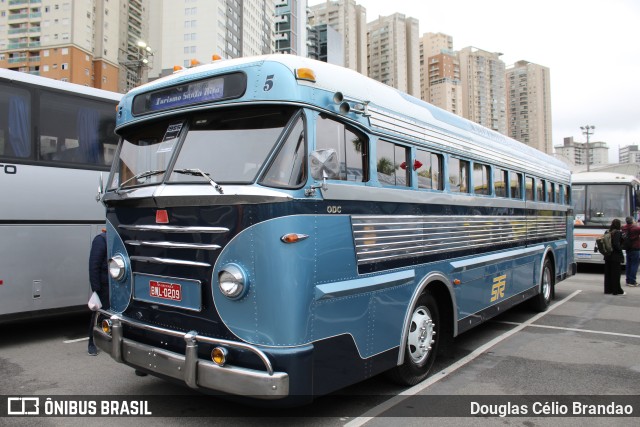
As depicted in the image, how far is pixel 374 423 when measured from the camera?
4.20 metres

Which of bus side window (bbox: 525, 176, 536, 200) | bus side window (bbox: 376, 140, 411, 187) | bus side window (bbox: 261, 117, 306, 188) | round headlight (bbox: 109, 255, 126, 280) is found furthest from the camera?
bus side window (bbox: 525, 176, 536, 200)

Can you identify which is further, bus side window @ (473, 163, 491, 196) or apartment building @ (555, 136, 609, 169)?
apartment building @ (555, 136, 609, 169)

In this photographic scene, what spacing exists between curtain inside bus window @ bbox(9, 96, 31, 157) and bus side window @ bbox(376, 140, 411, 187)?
5212 mm

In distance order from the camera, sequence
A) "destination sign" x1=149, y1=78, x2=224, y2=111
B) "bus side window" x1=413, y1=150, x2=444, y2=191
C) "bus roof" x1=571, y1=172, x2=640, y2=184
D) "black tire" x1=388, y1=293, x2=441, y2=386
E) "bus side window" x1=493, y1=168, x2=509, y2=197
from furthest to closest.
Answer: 1. "bus roof" x1=571, y1=172, x2=640, y2=184
2. "bus side window" x1=493, y1=168, x2=509, y2=197
3. "bus side window" x1=413, y1=150, x2=444, y2=191
4. "black tire" x1=388, y1=293, x2=441, y2=386
5. "destination sign" x1=149, y1=78, x2=224, y2=111

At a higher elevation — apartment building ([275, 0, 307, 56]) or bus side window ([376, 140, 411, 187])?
apartment building ([275, 0, 307, 56])

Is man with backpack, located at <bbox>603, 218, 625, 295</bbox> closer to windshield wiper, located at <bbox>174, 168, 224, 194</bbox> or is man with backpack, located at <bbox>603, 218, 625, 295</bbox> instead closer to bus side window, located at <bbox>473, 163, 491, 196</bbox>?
bus side window, located at <bbox>473, 163, 491, 196</bbox>

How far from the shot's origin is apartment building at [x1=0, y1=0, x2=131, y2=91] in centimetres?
8556

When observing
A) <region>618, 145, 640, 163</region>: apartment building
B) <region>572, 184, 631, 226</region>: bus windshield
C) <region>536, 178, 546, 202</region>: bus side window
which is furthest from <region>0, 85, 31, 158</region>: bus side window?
<region>618, 145, 640, 163</region>: apartment building

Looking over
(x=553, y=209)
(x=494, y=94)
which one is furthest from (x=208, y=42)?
(x=553, y=209)

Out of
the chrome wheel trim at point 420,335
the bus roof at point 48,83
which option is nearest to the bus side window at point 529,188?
the chrome wheel trim at point 420,335

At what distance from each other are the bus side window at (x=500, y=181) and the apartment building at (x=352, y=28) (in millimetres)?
100171

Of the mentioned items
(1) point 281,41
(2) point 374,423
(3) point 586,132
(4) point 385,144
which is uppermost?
(1) point 281,41

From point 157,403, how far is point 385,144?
326 cm

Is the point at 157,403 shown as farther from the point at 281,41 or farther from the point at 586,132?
the point at 281,41
